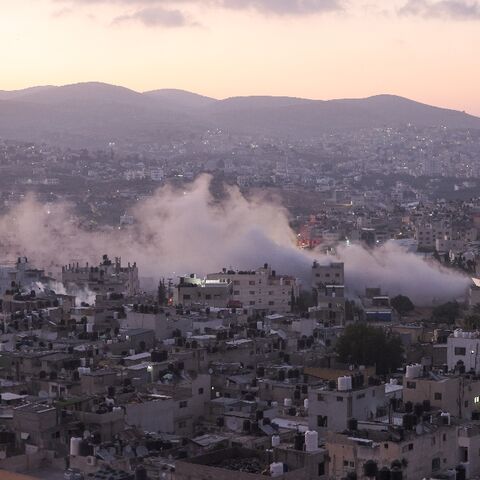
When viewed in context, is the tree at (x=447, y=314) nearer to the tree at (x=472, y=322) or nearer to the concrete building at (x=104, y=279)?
the tree at (x=472, y=322)

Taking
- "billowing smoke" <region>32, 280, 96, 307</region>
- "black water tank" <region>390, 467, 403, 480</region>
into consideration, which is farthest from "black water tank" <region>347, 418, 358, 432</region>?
"billowing smoke" <region>32, 280, 96, 307</region>

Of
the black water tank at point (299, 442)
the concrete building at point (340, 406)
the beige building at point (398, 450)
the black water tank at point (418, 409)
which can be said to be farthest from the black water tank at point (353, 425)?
the concrete building at point (340, 406)

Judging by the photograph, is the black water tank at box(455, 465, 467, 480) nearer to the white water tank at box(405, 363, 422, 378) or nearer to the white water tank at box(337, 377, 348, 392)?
the white water tank at box(337, 377, 348, 392)

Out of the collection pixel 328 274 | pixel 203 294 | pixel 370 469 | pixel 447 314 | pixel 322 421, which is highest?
pixel 370 469

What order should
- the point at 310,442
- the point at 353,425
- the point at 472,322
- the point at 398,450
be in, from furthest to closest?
the point at 472,322, the point at 353,425, the point at 398,450, the point at 310,442

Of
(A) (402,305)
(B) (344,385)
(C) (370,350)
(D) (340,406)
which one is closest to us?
(D) (340,406)

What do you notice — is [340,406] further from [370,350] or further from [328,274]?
[328,274]

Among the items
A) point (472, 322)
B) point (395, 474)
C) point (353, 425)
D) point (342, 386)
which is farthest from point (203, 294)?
point (395, 474)
